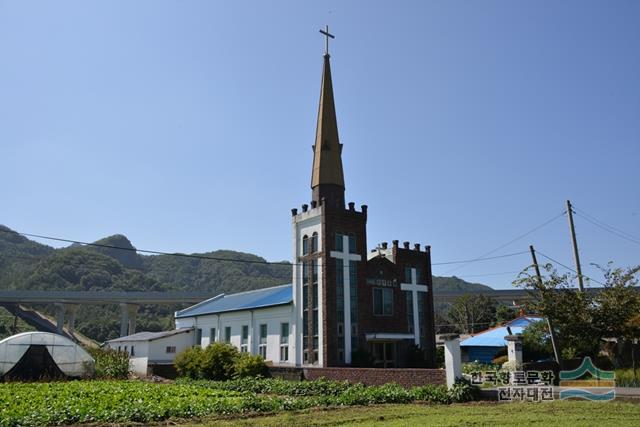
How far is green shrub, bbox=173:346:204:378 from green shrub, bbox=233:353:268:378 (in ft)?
→ 8.02

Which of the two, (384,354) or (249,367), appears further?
(384,354)

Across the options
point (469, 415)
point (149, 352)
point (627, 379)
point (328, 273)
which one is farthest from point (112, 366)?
point (627, 379)

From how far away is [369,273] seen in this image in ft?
110

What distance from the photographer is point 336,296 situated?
31312 mm

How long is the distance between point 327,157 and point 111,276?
100880 mm

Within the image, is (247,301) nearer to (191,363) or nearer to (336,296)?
(191,363)

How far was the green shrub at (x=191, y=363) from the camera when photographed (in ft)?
99.3

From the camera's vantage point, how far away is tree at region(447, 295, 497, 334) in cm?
6881

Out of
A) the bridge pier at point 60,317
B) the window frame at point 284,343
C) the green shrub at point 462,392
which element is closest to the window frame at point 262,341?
the window frame at point 284,343

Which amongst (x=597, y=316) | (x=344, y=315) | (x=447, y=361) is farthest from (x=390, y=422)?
(x=344, y=315)

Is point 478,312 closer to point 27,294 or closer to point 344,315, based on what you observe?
point 344,315

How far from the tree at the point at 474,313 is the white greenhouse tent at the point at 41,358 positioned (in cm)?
4931

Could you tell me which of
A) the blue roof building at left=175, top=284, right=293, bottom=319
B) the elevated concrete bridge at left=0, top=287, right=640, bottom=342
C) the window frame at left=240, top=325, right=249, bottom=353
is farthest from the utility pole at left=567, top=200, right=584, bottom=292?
the elevated concrete bridge at left=0, top=287, right=640, bottom=342

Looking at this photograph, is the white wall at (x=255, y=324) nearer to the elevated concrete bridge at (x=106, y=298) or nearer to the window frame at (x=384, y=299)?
the window frame at (x=384, y=299)
